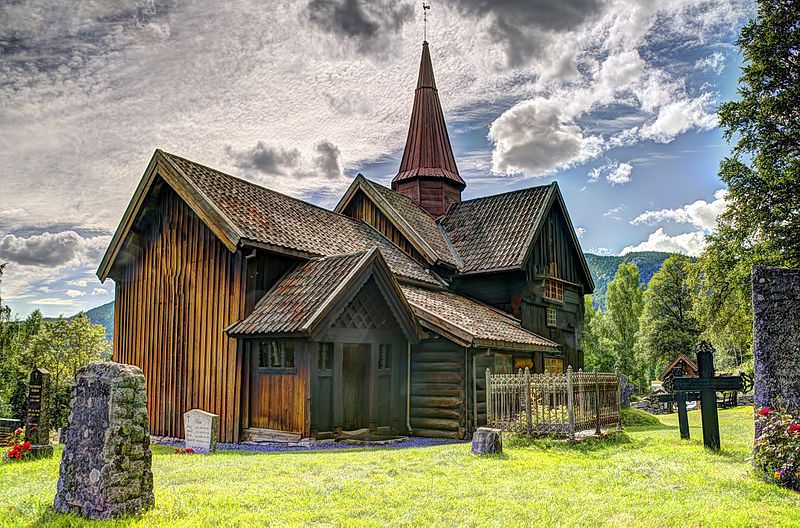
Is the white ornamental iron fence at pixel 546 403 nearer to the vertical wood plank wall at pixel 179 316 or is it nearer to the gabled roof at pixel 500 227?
the vertical wood plank wall at pixel 179 316

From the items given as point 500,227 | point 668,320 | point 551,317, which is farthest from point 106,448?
point 668,320

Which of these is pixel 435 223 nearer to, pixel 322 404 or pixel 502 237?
pixel 502 237

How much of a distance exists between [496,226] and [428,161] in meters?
6.58

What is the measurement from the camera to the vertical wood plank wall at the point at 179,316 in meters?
17.0

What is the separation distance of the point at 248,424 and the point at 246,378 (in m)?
1.17

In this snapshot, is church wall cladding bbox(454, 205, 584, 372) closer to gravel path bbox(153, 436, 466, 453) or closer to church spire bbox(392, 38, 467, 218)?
church spire bbox(392, 38, 467, 218)

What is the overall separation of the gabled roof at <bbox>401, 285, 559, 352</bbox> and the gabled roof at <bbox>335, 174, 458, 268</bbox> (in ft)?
5.60

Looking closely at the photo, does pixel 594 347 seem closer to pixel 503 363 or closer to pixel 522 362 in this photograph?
pixel 522 362

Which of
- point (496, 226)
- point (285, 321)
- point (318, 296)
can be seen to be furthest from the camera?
point (496, 226)

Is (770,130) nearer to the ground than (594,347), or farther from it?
farther from it

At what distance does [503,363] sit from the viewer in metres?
19.5

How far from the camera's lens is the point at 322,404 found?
15336mm

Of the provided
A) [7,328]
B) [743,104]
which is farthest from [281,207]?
[7,328]

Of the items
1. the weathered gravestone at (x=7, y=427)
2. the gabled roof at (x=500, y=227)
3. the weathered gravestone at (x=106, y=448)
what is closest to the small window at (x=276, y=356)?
the weathered gravestone at (x=7, y=427)
